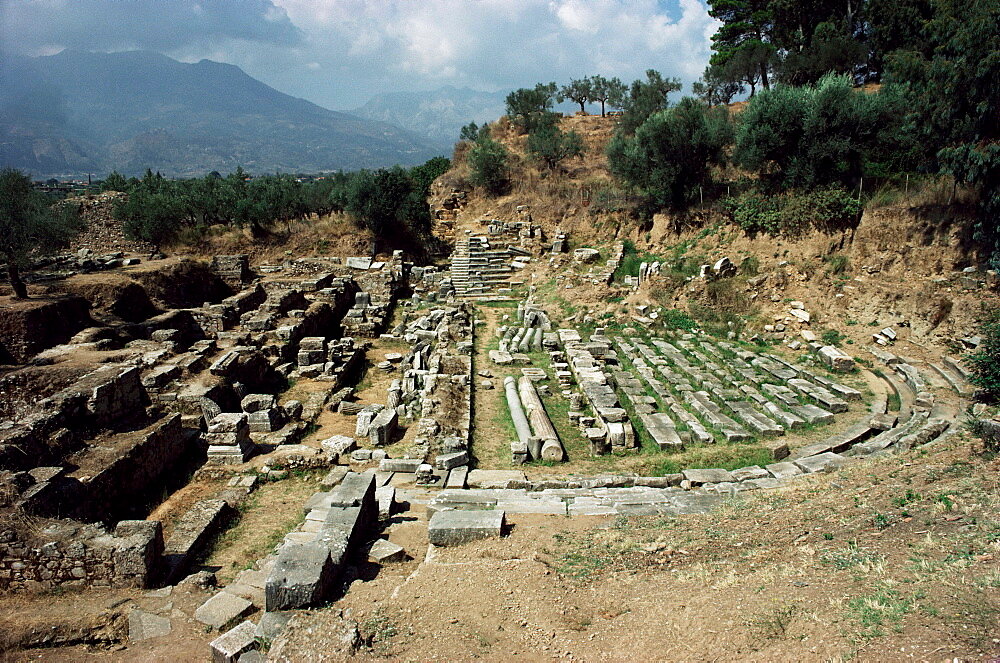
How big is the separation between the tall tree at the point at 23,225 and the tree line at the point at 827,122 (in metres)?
24.3

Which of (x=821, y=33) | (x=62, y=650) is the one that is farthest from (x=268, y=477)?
(x=821, y=33)

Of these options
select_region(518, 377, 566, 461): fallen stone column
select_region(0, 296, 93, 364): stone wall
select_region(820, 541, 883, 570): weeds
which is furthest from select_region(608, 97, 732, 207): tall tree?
select_region(0, 296, 93, 364): stone wall

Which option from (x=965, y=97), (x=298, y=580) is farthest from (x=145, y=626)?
(x=965, y=97)

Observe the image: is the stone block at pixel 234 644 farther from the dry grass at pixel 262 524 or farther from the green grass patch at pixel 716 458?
the green grass patch at pixel 716 458

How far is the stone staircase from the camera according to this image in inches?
1120

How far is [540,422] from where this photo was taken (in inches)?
515

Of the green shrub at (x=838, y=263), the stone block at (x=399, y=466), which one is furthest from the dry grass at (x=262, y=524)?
the green shrub at (x=838, y=263)

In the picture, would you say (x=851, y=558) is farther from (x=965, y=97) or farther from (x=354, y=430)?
(x=965, y=97)

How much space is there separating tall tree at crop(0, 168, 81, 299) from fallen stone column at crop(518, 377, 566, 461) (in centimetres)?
1745

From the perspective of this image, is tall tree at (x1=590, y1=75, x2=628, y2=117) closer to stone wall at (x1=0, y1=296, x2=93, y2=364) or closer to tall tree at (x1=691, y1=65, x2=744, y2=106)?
tall tree at (x1=691, y1=65, x2=744, y2=106)

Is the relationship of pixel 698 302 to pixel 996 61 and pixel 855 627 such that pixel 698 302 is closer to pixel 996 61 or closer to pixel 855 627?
pixel 996 61

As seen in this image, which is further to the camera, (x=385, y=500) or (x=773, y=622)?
(x=385, y=500)

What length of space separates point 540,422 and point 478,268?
1777cm

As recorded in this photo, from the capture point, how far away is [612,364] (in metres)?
17.2
